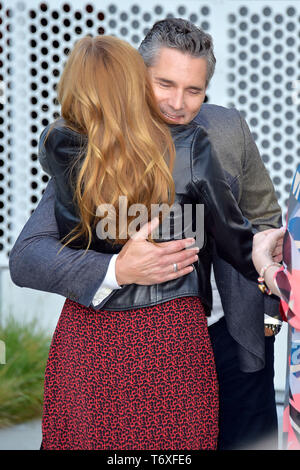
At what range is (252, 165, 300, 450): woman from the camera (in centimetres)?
150

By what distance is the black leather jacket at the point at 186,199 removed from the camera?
1716 mm

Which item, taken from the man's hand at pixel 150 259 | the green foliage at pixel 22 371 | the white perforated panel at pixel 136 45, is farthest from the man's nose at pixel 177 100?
the green foliage at pixel 22 371

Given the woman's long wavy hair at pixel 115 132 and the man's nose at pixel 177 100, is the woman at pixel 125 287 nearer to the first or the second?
the woman's long wavy hair at pixel 115 132

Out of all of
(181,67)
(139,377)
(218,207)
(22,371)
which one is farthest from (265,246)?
(22,371)

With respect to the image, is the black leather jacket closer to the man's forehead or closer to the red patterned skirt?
the red patterned skirt

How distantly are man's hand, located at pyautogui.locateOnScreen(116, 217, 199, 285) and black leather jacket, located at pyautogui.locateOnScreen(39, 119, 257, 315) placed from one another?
3cm

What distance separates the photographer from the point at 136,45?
4.71m

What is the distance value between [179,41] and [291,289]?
86 cm

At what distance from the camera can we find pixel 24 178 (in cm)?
487

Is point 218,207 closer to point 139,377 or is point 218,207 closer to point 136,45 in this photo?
point 139,377

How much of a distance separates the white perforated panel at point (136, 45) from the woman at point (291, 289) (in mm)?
3088

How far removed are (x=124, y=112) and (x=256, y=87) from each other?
3097 mm

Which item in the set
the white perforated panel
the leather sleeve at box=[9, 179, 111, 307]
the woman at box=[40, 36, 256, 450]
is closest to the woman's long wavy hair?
the woman at box=[40, 36, 256, 450]
